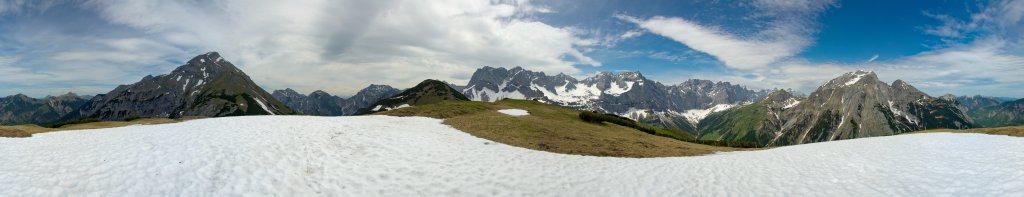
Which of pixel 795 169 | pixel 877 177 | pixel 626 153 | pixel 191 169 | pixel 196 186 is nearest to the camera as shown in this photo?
pixel 196 186

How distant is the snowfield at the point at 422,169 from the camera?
54.7 ft

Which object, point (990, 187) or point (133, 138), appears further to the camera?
point (133, 138)

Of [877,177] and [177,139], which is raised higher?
[177,139]

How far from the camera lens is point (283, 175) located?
59.7ft

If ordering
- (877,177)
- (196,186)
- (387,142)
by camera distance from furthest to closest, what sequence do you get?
1. (387,142)
2. (877,177)
3. (196,186)

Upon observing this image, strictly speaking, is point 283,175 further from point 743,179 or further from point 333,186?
point 743,179

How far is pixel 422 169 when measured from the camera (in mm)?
21719

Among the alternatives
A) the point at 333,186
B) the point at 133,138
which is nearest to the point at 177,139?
the point at 133,138

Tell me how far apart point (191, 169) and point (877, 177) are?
29.9 meters

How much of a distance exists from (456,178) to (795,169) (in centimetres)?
1776

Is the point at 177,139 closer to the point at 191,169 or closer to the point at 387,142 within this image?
the point at 191,169

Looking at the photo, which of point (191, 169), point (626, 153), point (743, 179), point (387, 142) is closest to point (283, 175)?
point (191, 169)

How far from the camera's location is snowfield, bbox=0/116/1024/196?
16688mm

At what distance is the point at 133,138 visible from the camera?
2458 centimetres
